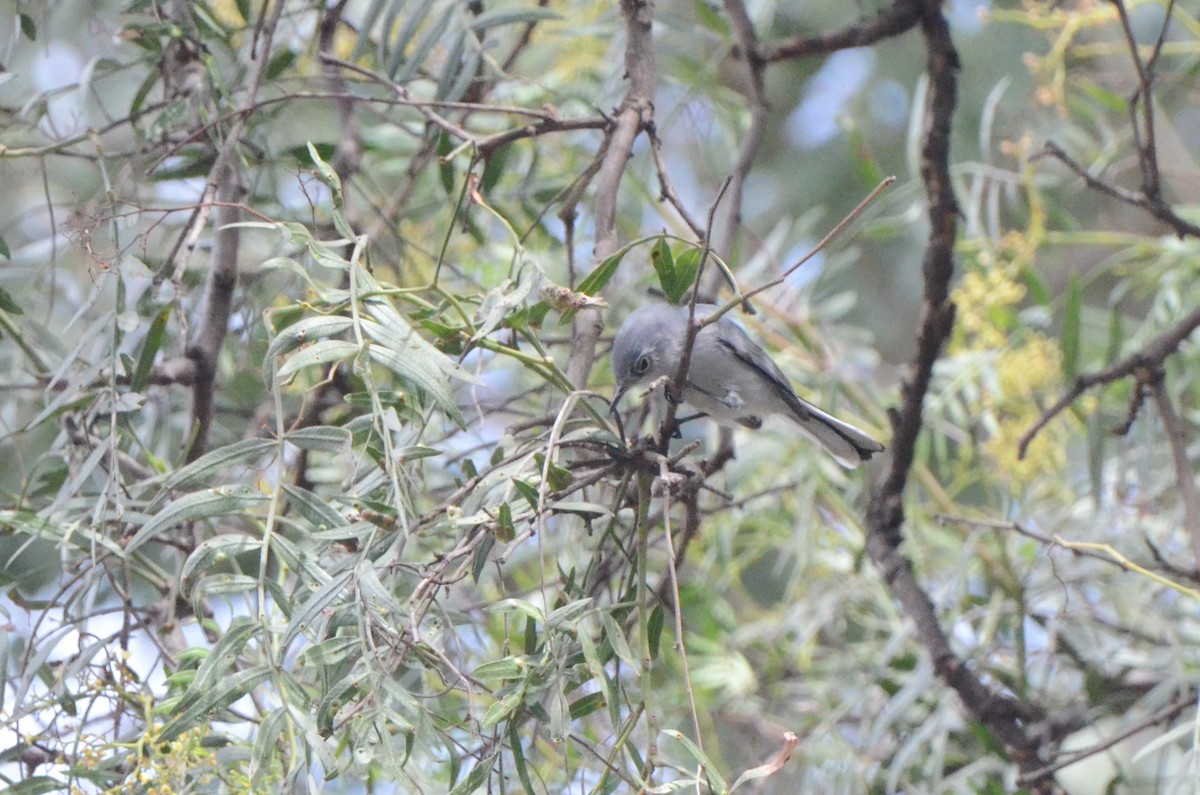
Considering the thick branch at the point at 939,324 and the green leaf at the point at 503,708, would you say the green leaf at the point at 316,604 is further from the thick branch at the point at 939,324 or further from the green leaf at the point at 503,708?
the thick branch at the point at 939,324

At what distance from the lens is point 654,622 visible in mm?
1209

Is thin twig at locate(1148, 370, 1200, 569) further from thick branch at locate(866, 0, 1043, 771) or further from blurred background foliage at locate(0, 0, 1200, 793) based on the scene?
thick branch at locate(866, 0, 1043, 771)

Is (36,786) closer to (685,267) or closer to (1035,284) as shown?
(685,267)

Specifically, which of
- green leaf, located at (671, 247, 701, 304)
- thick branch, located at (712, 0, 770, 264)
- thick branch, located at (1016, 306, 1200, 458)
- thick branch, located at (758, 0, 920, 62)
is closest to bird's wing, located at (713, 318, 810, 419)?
thick branch, located at (712, 0, 770, 264)

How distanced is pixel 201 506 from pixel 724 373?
135 cm

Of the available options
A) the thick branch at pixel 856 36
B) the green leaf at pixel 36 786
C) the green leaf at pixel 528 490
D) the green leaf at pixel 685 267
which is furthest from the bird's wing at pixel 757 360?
the green leaf at pixel 36 786

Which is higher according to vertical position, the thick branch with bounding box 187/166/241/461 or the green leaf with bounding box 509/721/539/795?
the thick branch with bounding box 187/166/241/461


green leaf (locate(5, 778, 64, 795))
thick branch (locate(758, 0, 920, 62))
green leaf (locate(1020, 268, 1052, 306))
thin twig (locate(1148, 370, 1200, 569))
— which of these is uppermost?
thick branch (locate(758, 0, 920, 62))

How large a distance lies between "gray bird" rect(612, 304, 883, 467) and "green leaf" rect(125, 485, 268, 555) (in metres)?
1.04

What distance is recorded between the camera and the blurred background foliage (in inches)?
42.4

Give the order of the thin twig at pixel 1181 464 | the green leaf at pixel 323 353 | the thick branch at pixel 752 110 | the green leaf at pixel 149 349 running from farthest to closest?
the thick branch at pixel 752 110, the thin twig at pixel 1181 464, the green leaf at pixel 149 349, the green leaf at pixel 323 353

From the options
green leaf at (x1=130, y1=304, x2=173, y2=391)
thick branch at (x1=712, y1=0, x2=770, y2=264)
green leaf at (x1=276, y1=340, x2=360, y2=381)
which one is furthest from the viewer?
thick branch at (x1=712, y1=0, x2=770, y2=264)

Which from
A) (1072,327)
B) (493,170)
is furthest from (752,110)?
(1072,327)

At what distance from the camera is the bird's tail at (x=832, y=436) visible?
220cm
